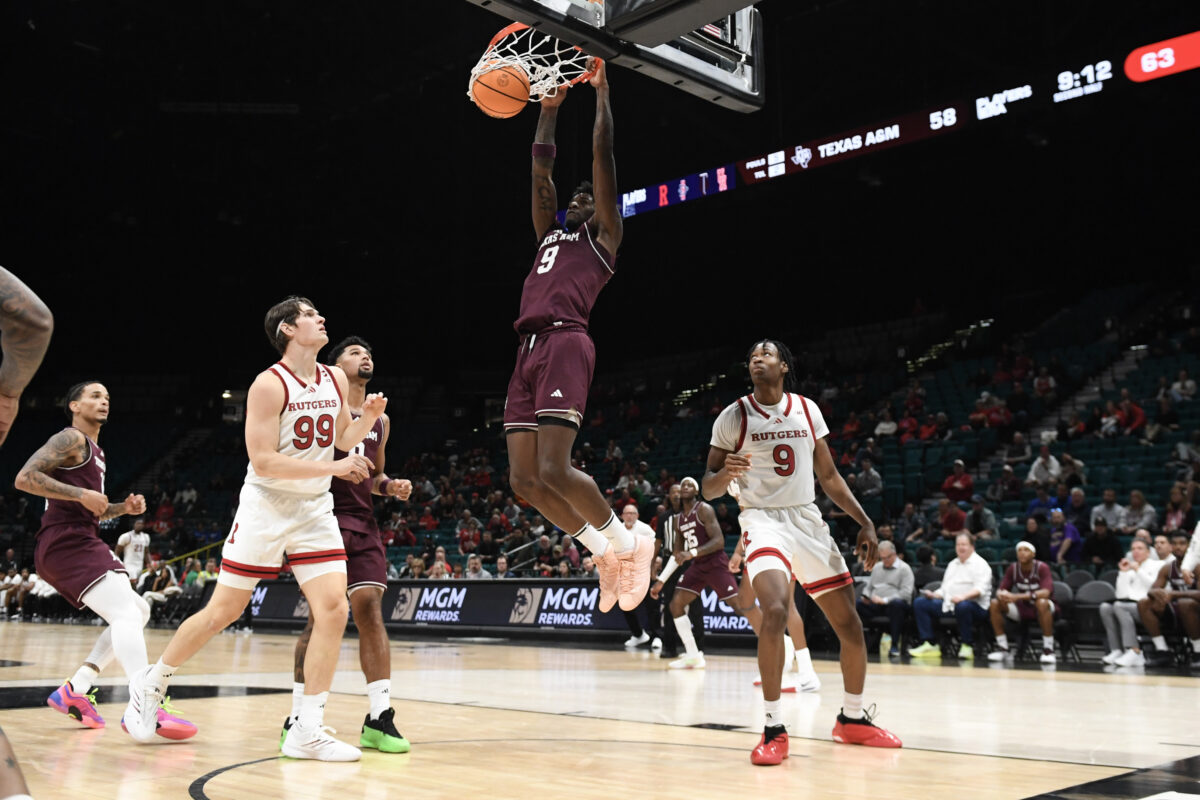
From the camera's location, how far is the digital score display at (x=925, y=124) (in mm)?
14039

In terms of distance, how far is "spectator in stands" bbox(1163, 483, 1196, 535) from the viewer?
453 inches

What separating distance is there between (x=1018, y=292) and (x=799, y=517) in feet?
64.2

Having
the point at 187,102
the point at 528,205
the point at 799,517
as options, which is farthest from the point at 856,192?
the point at 799,517

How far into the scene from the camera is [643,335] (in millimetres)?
28781

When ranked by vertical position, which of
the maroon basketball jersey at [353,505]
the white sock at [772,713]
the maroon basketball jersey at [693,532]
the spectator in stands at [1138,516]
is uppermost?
the spectator in stands at [1138,516]

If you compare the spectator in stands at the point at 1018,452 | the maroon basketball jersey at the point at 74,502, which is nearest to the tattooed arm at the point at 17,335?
the maroon basketball jersey at the point at 74,502

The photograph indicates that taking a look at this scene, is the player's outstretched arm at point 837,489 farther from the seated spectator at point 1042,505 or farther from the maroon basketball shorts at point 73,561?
the seated spectator at point 1042,505

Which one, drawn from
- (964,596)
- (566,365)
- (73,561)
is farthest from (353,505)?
(964,596)

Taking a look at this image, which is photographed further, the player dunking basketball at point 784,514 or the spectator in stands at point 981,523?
the spectator in stands at point 981,523

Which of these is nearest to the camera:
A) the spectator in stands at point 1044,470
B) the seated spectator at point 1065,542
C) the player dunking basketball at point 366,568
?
the player dunking basketball at point 366,568

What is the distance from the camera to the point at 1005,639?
1110cm

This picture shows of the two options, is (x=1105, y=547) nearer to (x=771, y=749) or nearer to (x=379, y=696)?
(x=771, y=749)

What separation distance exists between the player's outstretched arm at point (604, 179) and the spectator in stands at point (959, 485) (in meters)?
11.0

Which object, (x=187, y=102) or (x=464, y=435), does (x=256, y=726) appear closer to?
(x=187, y=102)
